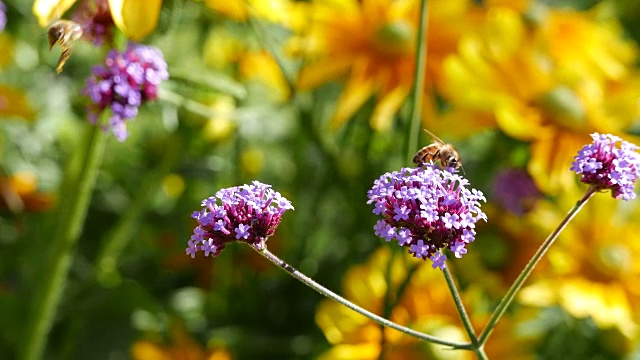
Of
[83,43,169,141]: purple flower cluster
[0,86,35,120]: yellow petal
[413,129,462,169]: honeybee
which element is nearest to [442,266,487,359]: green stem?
[413,129,462,169]: honeybee

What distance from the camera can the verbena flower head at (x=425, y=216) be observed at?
524 mm

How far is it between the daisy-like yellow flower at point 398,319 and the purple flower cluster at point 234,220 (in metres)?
0.45

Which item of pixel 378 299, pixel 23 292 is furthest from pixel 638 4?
pixel 23 292

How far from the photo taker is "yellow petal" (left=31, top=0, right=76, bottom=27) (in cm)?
77

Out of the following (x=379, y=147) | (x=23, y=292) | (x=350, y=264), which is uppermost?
(x=379, y=147)

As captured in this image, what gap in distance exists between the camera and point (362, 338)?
1036mm

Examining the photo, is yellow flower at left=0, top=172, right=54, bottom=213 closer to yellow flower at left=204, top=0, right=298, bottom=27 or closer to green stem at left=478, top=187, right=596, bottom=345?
yellow flower at left=204, top=0, right=298, bottom=27

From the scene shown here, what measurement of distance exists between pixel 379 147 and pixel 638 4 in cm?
75

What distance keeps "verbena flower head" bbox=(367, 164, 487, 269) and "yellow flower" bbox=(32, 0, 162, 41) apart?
1.01ft

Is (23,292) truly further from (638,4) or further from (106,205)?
(638,4)

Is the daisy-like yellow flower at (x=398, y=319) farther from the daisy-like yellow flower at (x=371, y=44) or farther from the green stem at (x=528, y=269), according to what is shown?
the green stem at (x=528, y=269)

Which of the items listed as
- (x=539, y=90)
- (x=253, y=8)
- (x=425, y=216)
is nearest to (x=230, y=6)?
(x=253, y=8)

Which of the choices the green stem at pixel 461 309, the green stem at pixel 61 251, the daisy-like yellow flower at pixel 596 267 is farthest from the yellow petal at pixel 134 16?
the daisy-like yellow flower at pixel 596 267

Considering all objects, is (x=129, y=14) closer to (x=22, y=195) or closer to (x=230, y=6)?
(x=230, y=6)
